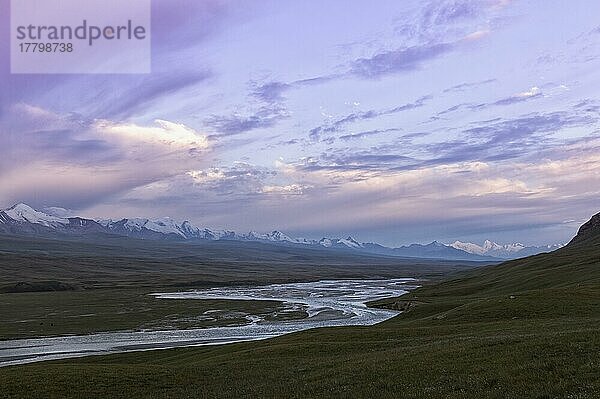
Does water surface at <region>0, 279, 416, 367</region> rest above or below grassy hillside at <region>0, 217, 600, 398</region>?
below

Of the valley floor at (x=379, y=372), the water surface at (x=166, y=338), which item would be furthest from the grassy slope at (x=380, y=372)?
the water surface at (x=166, y=338)

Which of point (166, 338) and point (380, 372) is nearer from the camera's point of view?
point (380, 372)

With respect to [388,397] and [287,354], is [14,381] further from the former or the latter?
[388,397]

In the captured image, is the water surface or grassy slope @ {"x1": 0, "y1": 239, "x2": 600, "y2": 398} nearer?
grassy slope @ {"x1": 0, "y1": 239, "x2": 600, "y2": 398}

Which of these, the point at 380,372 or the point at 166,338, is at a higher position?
the point at 380,372

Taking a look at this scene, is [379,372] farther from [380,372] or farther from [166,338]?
[166,338]

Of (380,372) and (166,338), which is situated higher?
(380,372)

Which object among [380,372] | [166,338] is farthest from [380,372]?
[166,338]

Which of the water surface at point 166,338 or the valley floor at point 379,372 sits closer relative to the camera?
the valley floor at point 379,372

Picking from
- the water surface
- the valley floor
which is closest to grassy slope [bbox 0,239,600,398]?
the valley floor

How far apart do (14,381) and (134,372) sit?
7294 mm

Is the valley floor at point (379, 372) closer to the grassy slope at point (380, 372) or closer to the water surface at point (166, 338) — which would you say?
the grassy slope at point (380, 372)

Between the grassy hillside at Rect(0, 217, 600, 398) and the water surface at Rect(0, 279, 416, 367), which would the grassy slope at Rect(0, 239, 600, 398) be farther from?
the water surface at Rect(0, 279, 416, 367)

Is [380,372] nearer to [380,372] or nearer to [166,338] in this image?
[380,372]
